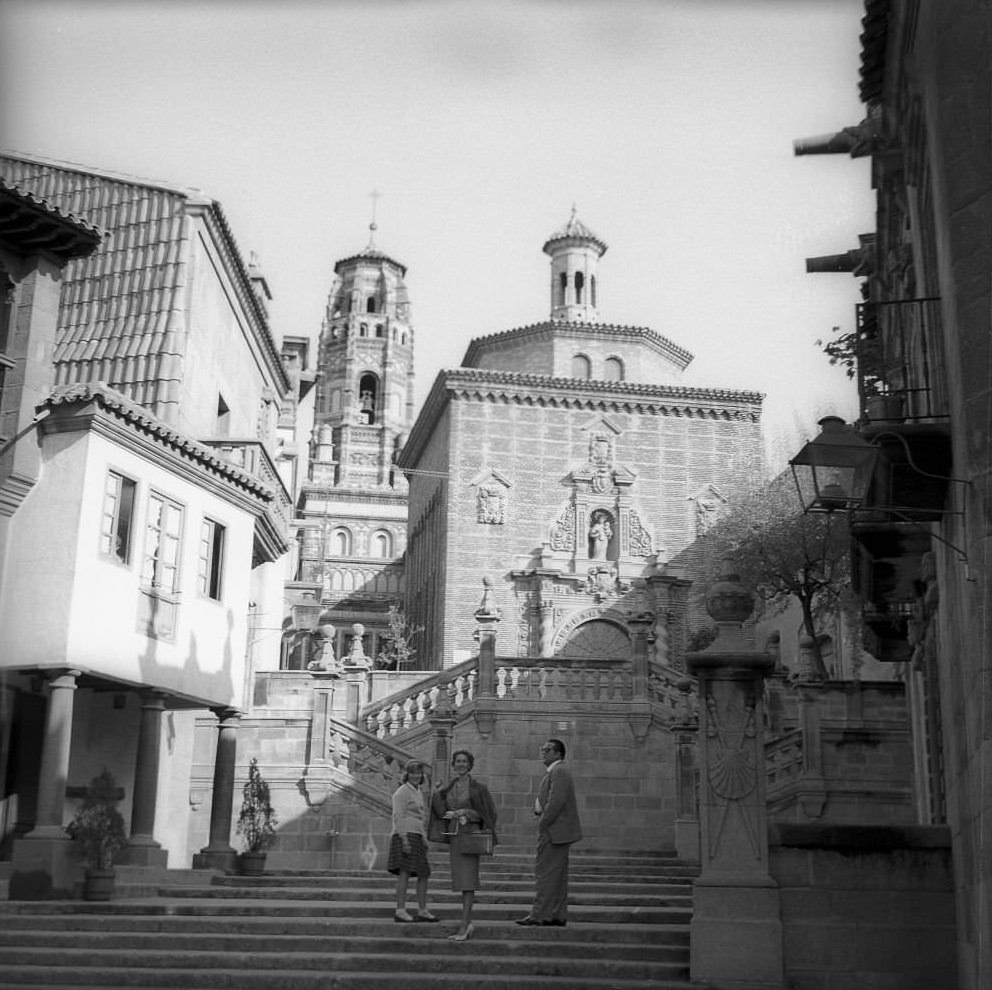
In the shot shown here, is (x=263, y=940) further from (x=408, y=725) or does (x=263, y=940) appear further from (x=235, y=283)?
(x=235, y=283)

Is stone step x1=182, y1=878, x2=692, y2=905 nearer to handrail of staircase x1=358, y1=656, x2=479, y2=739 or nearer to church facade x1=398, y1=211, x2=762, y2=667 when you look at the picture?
handrail of staircase x1=358, y1=656, x2=479, y2=739

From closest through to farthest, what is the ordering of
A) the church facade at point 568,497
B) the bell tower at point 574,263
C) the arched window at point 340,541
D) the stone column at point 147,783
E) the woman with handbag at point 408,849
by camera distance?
1. the woman with handbag at point 408,849
2. the stone column at point 147,783
3. the church facade at point 568,497
4. the bell tower at point 574,263
5. the arched window at point 340,541

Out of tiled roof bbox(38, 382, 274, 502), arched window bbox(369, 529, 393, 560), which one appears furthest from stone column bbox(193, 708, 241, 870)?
arched window bbox(369, 529, 393, 560)

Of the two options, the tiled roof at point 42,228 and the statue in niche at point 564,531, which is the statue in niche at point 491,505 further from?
the tiled roof at point 42,228

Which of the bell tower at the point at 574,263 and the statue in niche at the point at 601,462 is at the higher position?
the bell tower at the point at 574,263

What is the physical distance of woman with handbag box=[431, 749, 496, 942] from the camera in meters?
12.7

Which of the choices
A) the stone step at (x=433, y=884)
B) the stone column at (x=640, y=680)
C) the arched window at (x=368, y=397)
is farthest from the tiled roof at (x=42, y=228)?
the arched window at (x=368, y=397)

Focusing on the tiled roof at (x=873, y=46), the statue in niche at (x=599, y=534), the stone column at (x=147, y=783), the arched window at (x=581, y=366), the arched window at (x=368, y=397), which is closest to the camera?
the tiled roof at (x=873, y=46)

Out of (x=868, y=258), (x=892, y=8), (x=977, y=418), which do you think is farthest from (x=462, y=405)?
(x=977, y=418)

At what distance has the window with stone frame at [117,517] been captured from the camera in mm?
19266

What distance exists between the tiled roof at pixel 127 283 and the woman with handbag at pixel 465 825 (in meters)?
12.8

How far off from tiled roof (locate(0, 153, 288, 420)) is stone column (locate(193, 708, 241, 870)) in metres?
5.52

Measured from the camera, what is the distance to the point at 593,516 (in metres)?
47.9

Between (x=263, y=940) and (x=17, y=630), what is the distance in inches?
285
